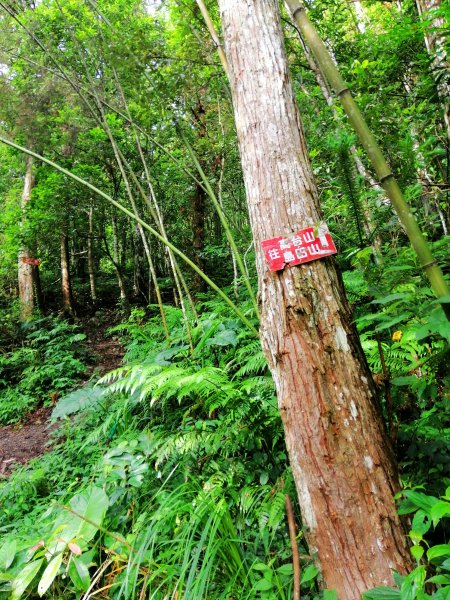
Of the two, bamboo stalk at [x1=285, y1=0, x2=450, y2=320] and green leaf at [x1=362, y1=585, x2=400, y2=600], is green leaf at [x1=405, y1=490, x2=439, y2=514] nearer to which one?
green leaf at [x1=362, y1=585, x2=400, y2=600]

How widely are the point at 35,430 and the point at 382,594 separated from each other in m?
4.61

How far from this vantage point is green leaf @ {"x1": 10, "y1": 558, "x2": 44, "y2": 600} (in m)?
1.28

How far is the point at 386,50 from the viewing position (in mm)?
3688

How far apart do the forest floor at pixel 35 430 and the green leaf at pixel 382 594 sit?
3.64 meters

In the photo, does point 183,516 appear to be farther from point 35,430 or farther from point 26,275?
point 26,275

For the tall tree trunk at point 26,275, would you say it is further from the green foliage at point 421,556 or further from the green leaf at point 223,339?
the green foliage at point 421,556

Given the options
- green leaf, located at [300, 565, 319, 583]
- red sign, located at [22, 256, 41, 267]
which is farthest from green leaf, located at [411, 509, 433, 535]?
red sign, located at [22, 256, 41, 267]

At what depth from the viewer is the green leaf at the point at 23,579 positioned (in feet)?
4.21

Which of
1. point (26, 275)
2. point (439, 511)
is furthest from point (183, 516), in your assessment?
point (26, 275)

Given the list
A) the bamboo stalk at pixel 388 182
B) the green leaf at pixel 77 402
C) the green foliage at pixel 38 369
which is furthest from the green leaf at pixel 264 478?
the green foliage at pixel 38 369

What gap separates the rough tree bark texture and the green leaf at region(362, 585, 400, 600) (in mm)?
103

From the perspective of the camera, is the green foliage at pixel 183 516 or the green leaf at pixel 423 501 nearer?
the green leaf at pixel 423 501

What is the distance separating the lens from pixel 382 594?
102 centimetres

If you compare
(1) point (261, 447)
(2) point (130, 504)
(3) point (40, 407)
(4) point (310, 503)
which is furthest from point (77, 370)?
(4) point (310, 503)
